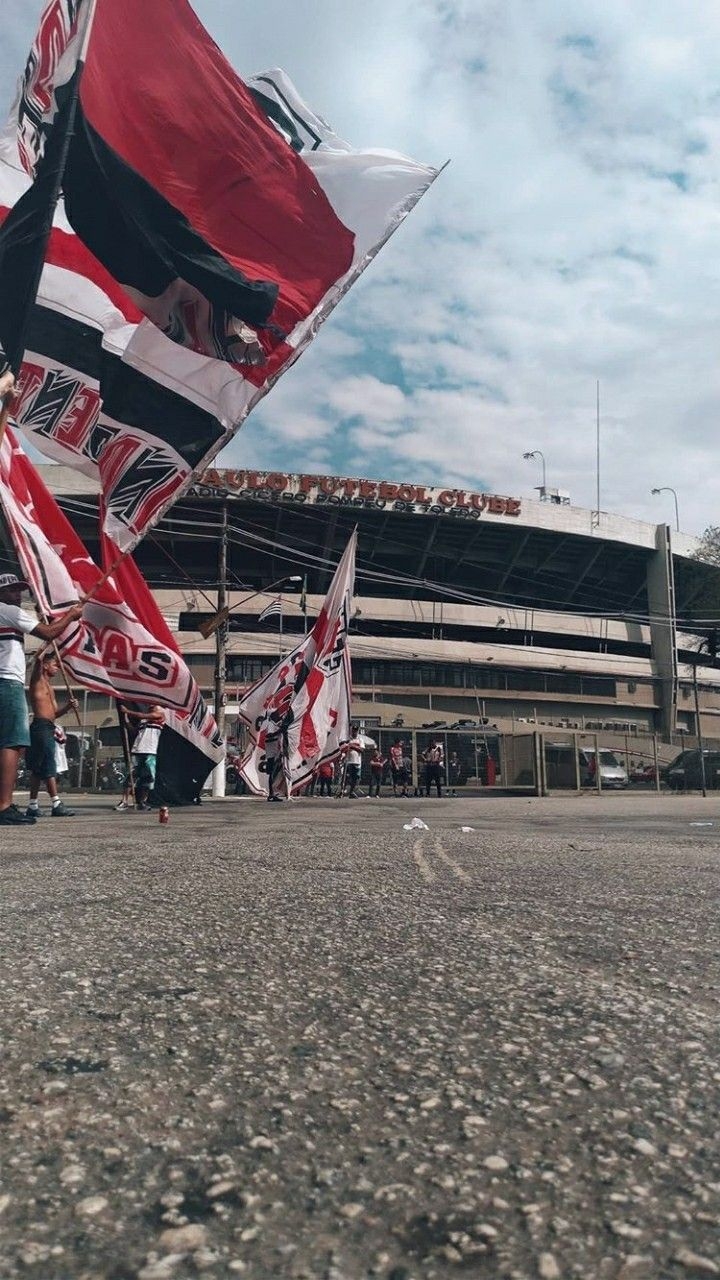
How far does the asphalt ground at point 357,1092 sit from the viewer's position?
883 millimetres

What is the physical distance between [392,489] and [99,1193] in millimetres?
43687

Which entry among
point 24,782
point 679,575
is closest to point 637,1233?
point 24,782

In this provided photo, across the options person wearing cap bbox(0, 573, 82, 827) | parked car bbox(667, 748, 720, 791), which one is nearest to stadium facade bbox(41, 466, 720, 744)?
parked car bbox(667, 748, 720, 791)

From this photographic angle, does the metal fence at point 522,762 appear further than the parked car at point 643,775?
No

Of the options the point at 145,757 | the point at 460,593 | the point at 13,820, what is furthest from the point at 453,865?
the point at 460,593

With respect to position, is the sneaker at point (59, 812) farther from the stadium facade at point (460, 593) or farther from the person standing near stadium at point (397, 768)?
the stadium facade at point (460, 593)

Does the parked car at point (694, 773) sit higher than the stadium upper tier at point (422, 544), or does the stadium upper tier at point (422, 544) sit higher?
the stadium upper tier at point (422, 544)

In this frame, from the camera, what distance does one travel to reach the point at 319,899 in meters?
2.99

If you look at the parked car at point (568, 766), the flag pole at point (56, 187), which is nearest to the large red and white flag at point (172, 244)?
the flag pole at point (56, 187)

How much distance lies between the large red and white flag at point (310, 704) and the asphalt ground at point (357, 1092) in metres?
10.8

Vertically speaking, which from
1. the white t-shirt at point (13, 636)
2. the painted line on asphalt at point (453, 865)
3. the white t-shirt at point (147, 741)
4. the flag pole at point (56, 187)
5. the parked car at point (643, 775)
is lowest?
the painted line on asphalt at point (453, 865)

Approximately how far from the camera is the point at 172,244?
7.18 m

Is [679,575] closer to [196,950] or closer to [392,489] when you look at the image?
[392,489]

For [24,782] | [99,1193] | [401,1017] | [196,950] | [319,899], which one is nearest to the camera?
[99,1193]
